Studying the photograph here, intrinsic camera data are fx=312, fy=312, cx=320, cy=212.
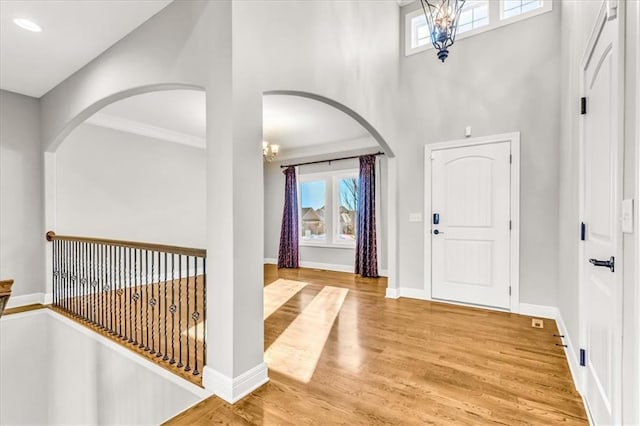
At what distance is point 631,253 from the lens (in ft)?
3.78

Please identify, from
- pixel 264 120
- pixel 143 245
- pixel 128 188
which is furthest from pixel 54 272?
pixel 264 120

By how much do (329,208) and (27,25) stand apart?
17.1 feet

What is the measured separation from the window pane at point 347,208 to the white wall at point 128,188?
9.49 feet

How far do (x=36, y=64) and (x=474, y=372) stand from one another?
5.18 metres

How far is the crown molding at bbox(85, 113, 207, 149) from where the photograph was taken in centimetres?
487

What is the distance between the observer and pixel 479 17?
3.88m

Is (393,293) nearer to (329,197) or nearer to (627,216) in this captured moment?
(329,197)

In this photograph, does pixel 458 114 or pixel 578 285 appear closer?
pixel 578 285

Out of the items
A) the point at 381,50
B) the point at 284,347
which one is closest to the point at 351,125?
the point at 381,50

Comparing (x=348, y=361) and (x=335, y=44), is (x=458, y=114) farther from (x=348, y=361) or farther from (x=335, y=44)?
(x=348, y=361)

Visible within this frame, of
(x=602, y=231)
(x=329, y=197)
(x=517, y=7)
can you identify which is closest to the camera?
(x=602, y=231)

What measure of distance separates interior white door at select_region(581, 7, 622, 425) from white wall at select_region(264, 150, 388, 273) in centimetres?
404

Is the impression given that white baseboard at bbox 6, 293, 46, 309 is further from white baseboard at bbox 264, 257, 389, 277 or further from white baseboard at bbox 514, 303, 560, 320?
white baseboard at bbox 514, 303, 560, 320

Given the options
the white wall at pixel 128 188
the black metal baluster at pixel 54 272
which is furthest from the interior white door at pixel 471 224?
the black metal baluster at pixel 54 272
